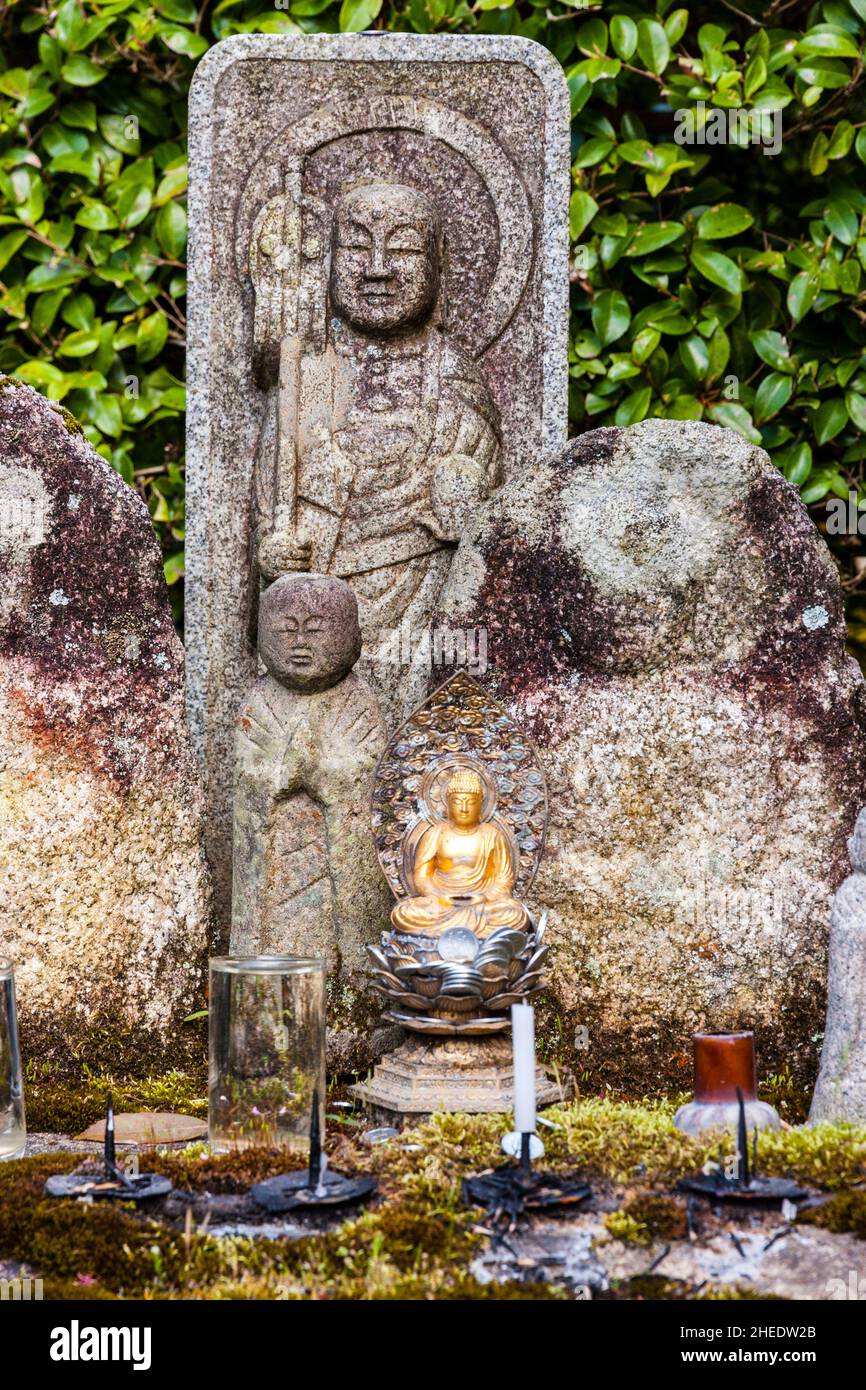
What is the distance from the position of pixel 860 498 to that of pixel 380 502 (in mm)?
1897

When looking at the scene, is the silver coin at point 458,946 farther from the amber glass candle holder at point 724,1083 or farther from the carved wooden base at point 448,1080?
the amber glass candle holder at point 724,1083

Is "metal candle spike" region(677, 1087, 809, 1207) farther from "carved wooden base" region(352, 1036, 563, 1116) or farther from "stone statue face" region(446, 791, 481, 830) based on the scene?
"stone statue face" region(446, 791, 481, 830)

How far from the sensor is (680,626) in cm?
428

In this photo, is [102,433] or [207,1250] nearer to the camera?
[207,1250]

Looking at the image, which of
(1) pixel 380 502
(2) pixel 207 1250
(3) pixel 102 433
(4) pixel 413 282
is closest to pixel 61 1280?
(2) pixel 207 1250

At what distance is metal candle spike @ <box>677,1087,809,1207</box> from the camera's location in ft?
9.62

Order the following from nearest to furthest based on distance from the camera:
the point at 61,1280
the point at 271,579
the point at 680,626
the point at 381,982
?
the point at 61,1280 → the point at 381,982 → the point at 680,626 → the point at 271,579

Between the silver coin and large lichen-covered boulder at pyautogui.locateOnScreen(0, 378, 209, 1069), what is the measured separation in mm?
891

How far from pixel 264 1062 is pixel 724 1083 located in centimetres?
89

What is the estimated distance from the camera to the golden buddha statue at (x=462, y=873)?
3785 mm

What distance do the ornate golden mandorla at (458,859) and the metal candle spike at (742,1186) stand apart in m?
0.76

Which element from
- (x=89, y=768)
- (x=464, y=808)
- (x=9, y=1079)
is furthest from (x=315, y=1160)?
(x=89, y=768)

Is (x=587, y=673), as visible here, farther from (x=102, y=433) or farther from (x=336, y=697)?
(x=102, y=433)

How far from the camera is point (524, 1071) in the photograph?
3.02m
